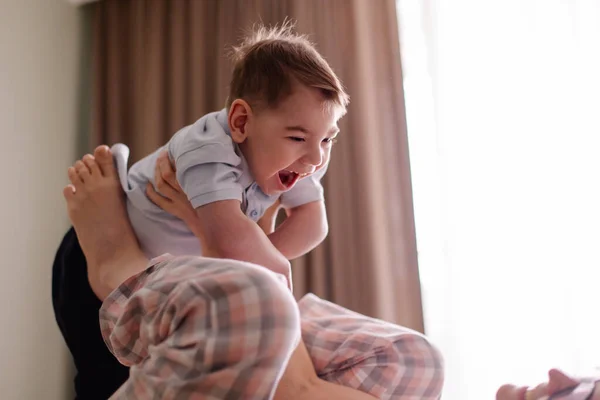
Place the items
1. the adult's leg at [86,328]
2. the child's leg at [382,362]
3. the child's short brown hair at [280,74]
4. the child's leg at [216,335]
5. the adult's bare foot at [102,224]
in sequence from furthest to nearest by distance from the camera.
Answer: the adult's leg at [86,328] → the adult's bare foot at [102,224] → the child's short brown hair at [280,74] → the child's leg at [382,362] → the child's leg at [216,335]

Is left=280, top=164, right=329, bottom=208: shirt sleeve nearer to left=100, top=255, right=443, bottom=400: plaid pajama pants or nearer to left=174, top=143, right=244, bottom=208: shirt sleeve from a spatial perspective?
left=174, top=143, right=244, bottom=208: shirt sleeve

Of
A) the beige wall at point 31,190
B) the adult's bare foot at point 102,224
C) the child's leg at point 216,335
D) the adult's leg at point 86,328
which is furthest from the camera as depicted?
the beige wall at point 31,190

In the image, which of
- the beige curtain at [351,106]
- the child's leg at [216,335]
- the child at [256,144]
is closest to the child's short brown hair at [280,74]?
the child at [256,144]

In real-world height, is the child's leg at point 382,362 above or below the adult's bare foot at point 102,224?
below

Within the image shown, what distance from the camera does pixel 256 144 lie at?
108cm

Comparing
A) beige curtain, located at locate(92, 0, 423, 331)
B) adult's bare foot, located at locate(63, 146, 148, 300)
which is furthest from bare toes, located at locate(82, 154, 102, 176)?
beige curtain, located at locate(92, 0, 423, 331)

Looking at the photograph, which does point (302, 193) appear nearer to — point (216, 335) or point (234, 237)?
point (234, 237)

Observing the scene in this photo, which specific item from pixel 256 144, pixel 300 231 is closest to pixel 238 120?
pixel 256 144

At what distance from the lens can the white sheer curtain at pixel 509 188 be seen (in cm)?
182

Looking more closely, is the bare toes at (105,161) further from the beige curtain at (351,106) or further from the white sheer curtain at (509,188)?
the white sheer curtain at (509,188)

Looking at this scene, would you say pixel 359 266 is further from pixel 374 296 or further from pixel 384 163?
pixel 384 163

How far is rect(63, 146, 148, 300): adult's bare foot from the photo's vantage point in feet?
3.81

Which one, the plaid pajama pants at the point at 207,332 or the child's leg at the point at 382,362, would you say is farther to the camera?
the child's leg at the point at 382,362

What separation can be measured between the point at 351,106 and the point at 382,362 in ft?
4.61
